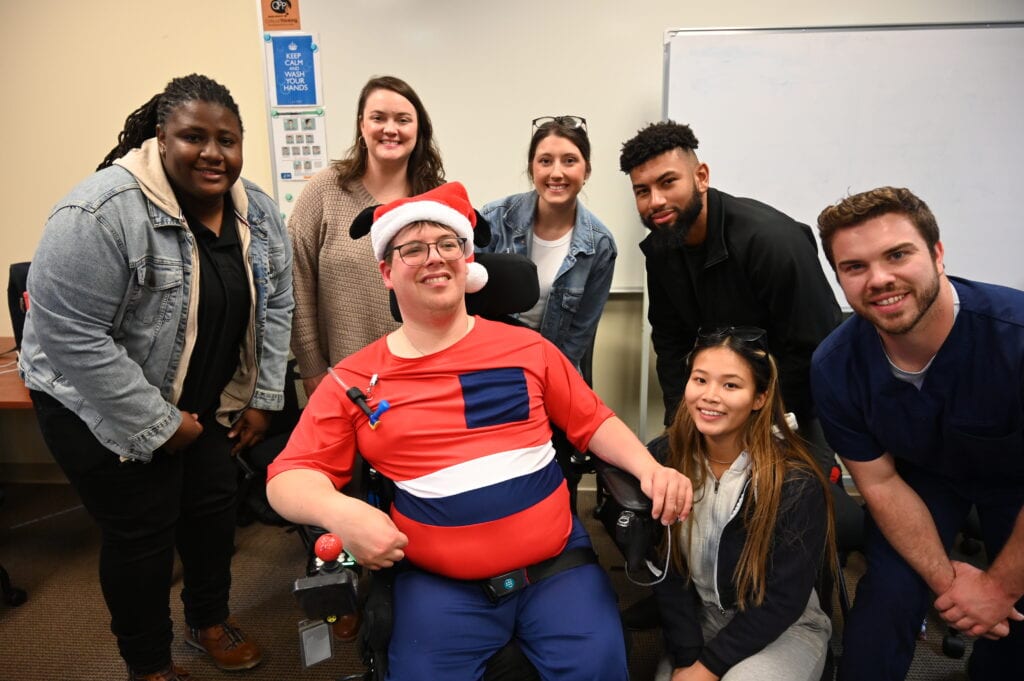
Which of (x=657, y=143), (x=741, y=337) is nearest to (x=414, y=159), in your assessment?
(x=657, y=143)

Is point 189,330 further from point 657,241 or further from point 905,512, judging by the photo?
point 905,512

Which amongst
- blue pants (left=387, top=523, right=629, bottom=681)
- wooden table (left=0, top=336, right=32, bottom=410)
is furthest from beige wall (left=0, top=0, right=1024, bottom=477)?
blue pants (left=387, top=523, right=629, bottom=681)

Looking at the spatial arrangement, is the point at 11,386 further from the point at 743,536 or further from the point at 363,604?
the point at 743,536

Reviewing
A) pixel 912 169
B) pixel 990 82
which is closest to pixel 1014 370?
pixel 912 169

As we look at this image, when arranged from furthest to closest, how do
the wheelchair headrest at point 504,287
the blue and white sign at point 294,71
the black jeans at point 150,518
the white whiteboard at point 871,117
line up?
the blue and white sign at point 294,71
the white whiteboard at point 871,117
the wheelchair headrest at point 504,287
the black jeans at point 150,518

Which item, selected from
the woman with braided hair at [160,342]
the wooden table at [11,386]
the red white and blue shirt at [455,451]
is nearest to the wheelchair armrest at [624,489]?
the red white and blue shirt at [455,451]

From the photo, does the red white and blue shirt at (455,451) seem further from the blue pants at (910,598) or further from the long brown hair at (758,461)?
the blue pants at (910,598)

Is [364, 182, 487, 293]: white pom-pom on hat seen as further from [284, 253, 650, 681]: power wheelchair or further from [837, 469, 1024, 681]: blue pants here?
[837, 469, 1024, 681]: blue pants

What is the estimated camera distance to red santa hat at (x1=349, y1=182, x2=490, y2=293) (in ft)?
4.44

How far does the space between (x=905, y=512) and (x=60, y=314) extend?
2080 mm

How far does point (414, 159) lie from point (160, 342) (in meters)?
0.99

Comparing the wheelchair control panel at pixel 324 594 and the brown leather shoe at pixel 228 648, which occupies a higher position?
the wheelchair control panel at pixel 324 594

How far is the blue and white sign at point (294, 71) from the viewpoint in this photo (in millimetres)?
2598

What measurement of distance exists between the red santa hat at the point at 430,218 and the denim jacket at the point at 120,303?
456mm
